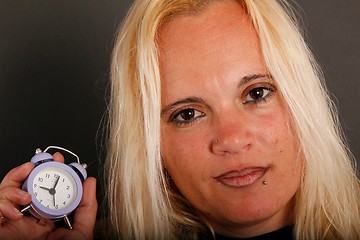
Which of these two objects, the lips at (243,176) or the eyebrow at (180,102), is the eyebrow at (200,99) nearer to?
the eyebrow at (180,102)

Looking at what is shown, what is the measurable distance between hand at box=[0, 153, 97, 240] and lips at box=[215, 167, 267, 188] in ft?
1.40

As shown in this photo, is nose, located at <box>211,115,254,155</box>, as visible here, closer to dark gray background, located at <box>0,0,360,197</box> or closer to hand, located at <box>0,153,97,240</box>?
hand, located at <box>0,153,97,240</box>

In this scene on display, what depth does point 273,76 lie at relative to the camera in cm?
191

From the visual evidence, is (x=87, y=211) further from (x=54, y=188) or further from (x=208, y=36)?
(x=208, y=36)

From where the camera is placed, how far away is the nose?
1.82m

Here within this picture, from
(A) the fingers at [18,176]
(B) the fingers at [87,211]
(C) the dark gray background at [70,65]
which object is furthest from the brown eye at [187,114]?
(C) the dark gray background at [70,65]

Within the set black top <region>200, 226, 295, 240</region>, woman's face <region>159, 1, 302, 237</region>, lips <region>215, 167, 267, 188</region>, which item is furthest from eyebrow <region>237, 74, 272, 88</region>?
black top <region>200, 226, 295, 240</region>

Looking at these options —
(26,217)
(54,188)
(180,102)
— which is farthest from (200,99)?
(26,217)

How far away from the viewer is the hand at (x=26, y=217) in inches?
74.5

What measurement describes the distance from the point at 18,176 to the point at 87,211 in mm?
242

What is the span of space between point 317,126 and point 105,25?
1.06 metres

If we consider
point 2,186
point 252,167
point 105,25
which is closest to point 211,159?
point 252,167

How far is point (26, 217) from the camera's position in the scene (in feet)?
6.50

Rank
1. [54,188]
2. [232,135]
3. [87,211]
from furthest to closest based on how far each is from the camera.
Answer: [87,211] → [54,188] → [232,135]
